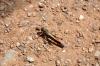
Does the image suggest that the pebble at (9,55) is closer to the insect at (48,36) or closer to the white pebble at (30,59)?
the white pebble at (30,59)

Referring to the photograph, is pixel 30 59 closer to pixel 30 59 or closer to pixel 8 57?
pixel 30 59

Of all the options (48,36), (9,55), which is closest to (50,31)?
(48,36)

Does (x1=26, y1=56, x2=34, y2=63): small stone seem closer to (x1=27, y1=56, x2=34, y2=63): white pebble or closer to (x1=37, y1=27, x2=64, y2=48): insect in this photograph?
(x1=27, y1=56, x2=34, y2=63): white pebble

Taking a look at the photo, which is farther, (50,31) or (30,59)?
(50,31)

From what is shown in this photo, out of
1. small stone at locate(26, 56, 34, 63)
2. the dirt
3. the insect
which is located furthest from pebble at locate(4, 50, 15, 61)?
the insect

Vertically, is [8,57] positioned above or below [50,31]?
below

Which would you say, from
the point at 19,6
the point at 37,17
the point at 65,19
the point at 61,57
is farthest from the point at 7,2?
the point at 61,57
